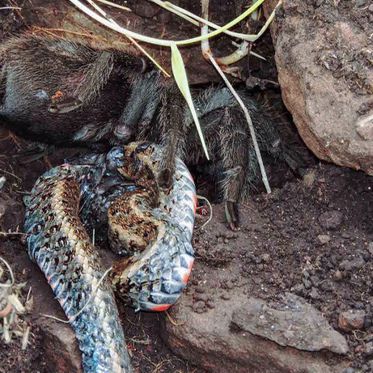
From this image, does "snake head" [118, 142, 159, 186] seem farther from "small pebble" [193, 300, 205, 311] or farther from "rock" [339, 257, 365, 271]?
"rock" [339, 257, 365, 271]

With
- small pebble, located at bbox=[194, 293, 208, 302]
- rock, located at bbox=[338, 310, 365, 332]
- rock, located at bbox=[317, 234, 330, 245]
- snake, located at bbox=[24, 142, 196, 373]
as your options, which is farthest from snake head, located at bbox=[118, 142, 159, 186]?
rock, located at bbox=[338, 310, 365, 332]

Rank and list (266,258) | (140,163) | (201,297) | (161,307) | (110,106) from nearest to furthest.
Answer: (161,307), (201,297), (266,258), (140,163), (110,106)

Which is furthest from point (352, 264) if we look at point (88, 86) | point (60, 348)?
point (88, 86)

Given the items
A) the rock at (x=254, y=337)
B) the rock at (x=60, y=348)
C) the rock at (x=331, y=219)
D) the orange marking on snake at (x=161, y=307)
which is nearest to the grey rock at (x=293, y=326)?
the rock at (x=254, y=337)

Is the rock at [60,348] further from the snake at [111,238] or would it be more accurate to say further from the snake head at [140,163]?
the snake head at [140,163]

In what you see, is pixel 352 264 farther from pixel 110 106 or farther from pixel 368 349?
pixel 110 106
